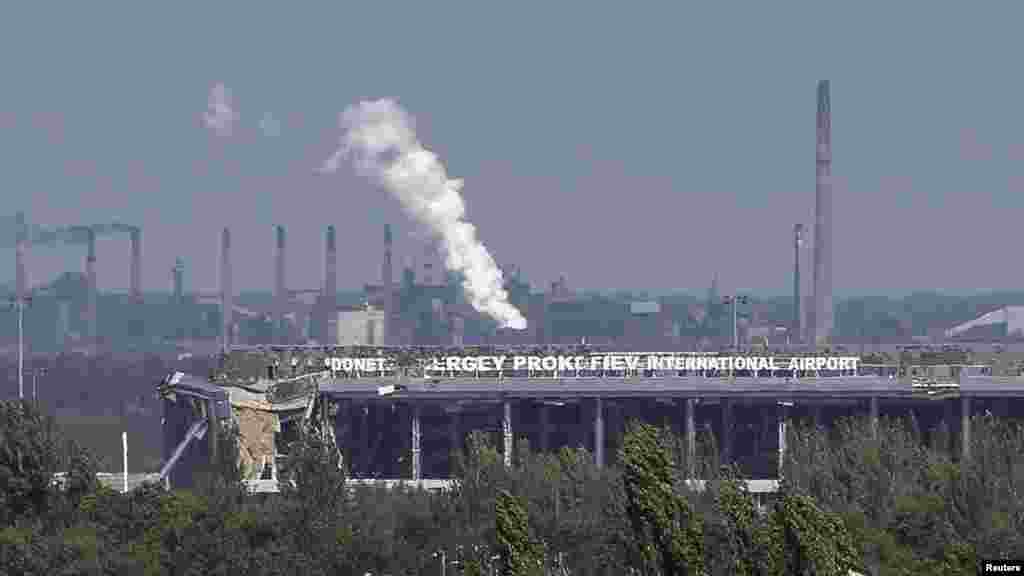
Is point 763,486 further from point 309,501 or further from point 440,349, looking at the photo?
point 440,349

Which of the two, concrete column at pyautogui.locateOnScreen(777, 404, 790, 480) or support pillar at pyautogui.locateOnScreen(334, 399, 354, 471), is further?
support pillar at pyautogui.locateOnScreen(334, 399, 354, 471)

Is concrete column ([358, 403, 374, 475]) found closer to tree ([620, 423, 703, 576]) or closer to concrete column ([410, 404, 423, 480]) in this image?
concrete column ([410, 404, 423, 480])

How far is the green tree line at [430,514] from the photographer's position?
77.2 metres

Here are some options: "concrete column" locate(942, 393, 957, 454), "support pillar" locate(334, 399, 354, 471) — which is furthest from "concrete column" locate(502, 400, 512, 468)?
"concrete column" locate(942, 393, 957, 454)

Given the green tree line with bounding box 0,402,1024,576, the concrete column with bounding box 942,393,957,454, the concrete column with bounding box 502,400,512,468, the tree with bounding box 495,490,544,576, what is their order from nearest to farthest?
1. the tree with bounding box 495,490,544,576
2. the green tree line with bounding box 0,402,1024,576
3. the concrete column with bounding box 942,393,957,454
4. the concrete column with bounding box 502,400,512,468

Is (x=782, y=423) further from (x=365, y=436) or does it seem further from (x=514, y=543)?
(x=514, y=543)

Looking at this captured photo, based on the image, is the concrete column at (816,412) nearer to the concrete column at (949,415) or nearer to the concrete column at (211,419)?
the concrete column at (949,415)

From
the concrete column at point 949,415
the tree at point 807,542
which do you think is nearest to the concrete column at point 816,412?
the concrete column at point 949,415

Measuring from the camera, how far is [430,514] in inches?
3489

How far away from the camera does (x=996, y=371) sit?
460ft

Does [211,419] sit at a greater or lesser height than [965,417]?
lesser

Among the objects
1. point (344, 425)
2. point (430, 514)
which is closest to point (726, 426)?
point (344, 425)

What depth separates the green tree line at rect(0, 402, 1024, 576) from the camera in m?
77.2

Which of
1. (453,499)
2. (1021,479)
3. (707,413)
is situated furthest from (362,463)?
(1021,479)
